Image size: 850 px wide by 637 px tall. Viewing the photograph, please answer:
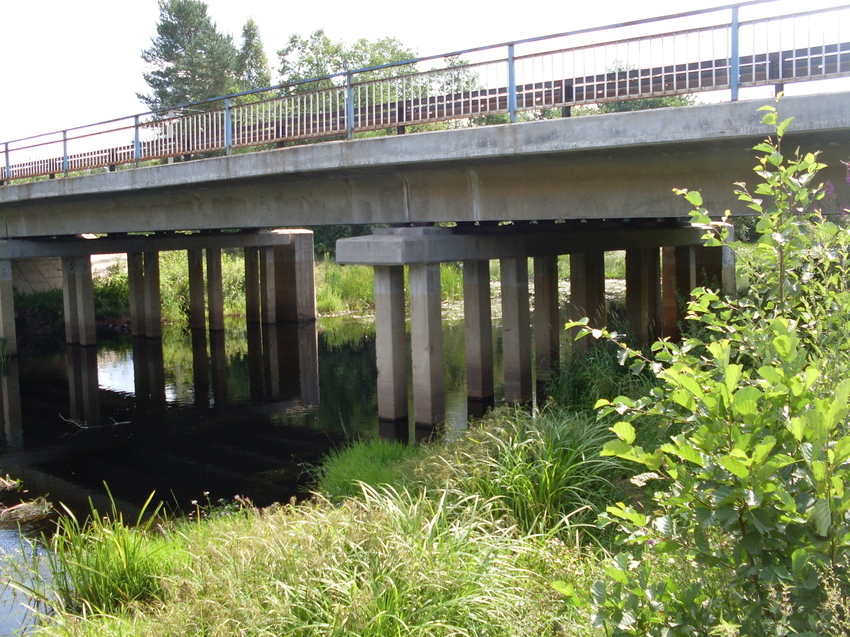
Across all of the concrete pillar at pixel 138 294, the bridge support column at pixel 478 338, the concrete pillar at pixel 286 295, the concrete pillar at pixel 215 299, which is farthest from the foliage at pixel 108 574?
the concrete pillar at pixel 286 295

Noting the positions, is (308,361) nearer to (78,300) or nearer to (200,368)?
(200,368)

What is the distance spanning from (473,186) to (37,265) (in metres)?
21.5

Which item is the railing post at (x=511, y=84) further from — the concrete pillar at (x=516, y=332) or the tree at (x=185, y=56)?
the tree at (x=185, y=56)

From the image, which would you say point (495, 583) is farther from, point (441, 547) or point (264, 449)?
point (264, 449)

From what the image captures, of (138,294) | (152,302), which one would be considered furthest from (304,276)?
(138,294)

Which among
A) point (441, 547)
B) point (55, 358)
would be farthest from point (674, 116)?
point (55, 358)

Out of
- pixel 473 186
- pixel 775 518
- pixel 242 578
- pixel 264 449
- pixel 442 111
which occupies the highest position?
pixel 442 111

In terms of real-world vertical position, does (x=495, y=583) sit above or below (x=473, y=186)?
below

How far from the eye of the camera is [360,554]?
4840mm

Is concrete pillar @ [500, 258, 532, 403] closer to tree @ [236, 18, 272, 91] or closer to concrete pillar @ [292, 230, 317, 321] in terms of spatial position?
concrete pillar @ [292, 230, 317, 321]

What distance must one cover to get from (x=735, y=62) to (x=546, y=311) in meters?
8.85

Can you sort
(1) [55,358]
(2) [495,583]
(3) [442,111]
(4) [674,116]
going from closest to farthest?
(2) [495,583], (4) [674,116], (3) [442,111], (1) [55,358]

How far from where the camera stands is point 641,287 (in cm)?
1916

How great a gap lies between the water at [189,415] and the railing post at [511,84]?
4694 mm
